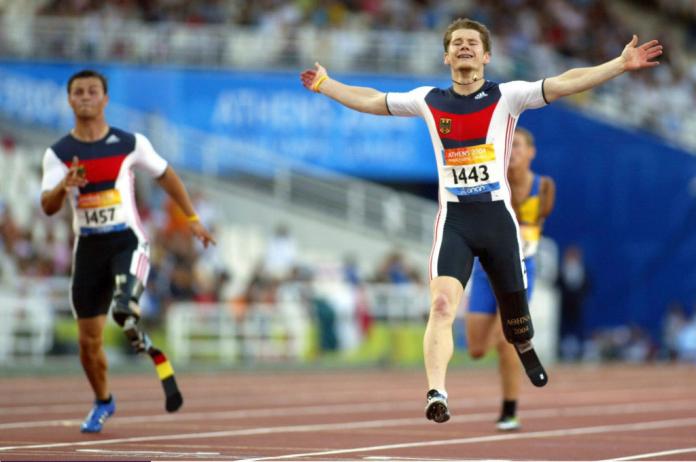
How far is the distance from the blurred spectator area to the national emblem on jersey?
65.2ft

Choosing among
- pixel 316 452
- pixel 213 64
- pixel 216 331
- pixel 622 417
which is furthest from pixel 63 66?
pixel 316 452

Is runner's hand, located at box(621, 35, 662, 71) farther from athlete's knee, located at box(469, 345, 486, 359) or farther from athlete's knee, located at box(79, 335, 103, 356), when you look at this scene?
athlete's knee, located at box(79, 335, 103, 356)

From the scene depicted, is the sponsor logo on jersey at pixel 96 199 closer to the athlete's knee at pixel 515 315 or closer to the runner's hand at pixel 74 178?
the runner's hand at pixel 74 178

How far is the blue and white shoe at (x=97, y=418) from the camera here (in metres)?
11.9

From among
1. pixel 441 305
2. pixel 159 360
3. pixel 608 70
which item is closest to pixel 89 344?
pixel 159 360

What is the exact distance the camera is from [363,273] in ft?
94.6

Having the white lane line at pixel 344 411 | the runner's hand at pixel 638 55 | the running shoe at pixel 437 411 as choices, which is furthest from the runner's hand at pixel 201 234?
the runner's hand at pixel 638 55

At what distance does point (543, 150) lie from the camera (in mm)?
32062

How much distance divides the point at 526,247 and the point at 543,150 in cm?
1884

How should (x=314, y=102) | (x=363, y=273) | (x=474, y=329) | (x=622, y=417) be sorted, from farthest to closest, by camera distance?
(x=314, y=102) → (x=363, y=273) → (x=622, y=417) → (x=474, y=329)

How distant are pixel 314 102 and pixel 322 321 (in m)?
6.42

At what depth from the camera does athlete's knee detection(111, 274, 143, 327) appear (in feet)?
38.0

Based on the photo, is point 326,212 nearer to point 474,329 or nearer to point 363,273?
point 363,273

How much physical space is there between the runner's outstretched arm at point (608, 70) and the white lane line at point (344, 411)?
510 cm
